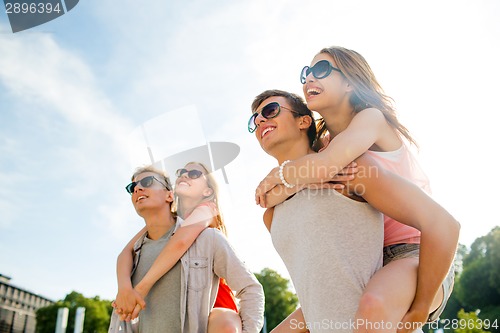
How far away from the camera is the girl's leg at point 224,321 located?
3.42 m

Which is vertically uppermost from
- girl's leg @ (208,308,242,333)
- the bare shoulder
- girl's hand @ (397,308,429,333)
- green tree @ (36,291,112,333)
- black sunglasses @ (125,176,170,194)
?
green tree @ (36,291,112,333)

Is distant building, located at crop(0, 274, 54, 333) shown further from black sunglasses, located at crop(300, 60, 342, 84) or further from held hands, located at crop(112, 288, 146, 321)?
black sunglasses, located at crop(300, 60, 342, 84)

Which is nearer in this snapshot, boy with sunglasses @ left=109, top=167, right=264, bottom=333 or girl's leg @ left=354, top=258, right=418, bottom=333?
girl's leg @ left=354, top=258, right=418, bottom=333

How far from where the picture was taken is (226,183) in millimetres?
4445

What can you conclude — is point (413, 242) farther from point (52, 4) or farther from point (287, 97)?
point (52, 4)

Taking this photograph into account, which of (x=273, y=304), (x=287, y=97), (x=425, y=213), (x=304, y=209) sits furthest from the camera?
(x=273, y=304)

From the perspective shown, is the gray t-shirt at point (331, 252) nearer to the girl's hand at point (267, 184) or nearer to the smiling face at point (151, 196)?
the girl's hand at point (267, 184)

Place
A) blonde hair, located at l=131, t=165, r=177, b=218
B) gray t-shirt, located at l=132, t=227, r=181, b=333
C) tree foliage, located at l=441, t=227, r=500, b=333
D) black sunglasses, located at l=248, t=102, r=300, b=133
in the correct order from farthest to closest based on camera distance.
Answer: tree foliage, located at l=441, t=227, r=500, b=333 → blonde hair, located at l=131, t=165, r=177, b=218 → gray t-shirt, located at l=132, t=227, r=181, b=333 → black sunglasses, located at l=248, t=102, r=300, b=133

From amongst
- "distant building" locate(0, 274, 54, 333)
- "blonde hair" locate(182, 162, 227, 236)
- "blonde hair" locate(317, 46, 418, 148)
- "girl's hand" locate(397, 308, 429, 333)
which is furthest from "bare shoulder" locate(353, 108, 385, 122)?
"distant building" locate(0, 274, 54, 333)

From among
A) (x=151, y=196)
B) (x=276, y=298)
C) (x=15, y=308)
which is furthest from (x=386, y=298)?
(x=15, y=308)

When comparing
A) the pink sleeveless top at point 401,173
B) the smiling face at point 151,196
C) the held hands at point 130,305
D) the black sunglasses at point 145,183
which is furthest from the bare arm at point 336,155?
the black sunglasses at point 145,183

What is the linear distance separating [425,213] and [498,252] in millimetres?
46588

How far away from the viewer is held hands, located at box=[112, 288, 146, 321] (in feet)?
11.2

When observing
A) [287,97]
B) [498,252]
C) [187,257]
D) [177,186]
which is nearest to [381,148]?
[287,97]
